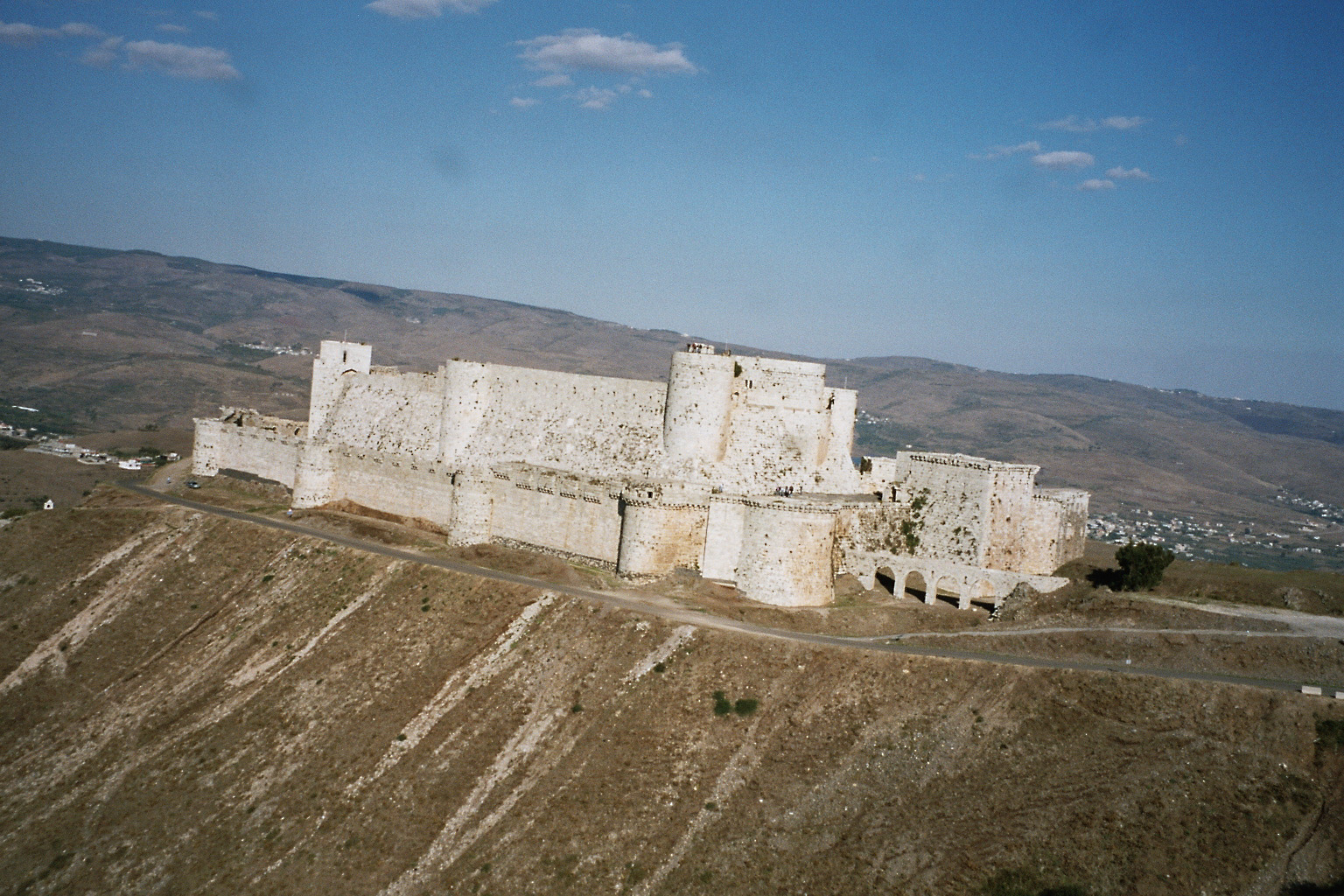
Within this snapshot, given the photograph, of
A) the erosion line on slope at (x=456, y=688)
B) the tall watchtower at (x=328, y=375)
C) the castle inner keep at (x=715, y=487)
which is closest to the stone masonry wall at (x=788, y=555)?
the castle inner keep at (x=715, y=487)

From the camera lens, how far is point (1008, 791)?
99.8 feet

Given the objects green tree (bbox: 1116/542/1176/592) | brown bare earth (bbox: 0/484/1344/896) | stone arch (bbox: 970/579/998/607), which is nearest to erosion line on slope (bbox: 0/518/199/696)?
brown bare earth (bbox: 0/484/1344/896)

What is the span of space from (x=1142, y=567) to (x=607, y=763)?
86.5 feet

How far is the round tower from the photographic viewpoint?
164ft

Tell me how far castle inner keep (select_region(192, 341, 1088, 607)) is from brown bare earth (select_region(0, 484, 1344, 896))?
306 centimetres

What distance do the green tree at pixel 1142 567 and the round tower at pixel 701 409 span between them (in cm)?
1924

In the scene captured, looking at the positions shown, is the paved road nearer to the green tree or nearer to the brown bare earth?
the brown bare earth

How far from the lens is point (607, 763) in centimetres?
3406

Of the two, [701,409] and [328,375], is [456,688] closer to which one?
[701,409]

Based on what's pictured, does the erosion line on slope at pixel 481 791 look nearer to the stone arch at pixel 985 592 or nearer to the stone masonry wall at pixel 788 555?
the stone masonry wall at pixel 788 555

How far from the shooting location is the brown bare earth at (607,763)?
28.7m

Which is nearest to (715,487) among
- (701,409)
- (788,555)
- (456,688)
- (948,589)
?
(701,409)

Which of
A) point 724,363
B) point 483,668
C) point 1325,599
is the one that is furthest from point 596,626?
point 1325,599

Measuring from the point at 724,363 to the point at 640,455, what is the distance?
6.17 m
